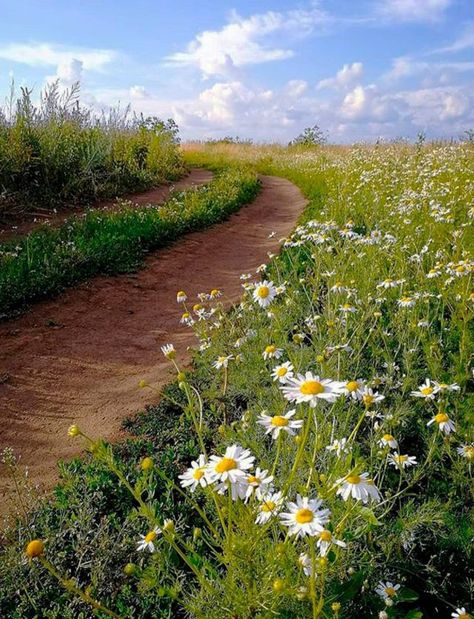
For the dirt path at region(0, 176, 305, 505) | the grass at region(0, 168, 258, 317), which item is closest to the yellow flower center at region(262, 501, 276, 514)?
the dirt path at region(0, 176, 305, 505)

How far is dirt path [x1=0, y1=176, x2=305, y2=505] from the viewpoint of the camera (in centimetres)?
364

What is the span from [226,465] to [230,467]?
1cm

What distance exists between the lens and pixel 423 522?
229cm

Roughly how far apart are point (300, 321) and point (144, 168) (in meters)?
10.8

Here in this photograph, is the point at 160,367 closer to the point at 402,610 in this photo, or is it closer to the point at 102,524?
the point at 102,524

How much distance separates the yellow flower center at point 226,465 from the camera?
4.91 ft

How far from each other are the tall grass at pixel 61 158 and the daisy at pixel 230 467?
790 centimetres

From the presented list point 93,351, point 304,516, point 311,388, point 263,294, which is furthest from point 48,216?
point 304,516

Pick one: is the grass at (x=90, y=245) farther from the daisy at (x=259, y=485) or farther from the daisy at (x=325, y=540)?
the daisy at (x=325, y=540)

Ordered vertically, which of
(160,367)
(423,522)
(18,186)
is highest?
Answer: (18,186)

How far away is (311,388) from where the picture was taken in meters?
1.55

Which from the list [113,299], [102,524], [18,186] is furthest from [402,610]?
[18,186]

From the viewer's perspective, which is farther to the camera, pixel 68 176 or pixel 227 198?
pixel 227 198

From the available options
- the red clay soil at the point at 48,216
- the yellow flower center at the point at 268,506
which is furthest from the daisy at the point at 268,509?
the red clay soil at the point at 48,216
